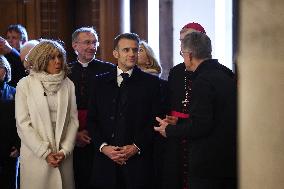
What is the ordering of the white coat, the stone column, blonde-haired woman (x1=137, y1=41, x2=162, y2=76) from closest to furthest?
the stone column → the white coat → blonde-haired woman (x1=137, y1=41, x2=162, y2=76)

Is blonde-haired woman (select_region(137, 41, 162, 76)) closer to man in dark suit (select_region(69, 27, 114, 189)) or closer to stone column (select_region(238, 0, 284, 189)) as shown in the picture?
man in dark suit (select_region(69, 27, 114, 189))

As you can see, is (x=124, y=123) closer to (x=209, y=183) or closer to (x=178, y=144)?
(x=178, y=144)

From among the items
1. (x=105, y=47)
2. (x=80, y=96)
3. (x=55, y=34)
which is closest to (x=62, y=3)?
(x=55, y=34)

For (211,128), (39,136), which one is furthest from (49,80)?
(211,128)

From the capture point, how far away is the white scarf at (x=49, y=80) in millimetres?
3480

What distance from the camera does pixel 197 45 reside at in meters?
3.05

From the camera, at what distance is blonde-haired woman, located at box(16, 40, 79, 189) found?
3447 millimetres

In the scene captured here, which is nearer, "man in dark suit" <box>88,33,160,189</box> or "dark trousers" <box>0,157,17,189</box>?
"man in dark suit" <box>88,33,160,189</box>

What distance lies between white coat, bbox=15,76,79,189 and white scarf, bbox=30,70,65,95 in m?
0.03

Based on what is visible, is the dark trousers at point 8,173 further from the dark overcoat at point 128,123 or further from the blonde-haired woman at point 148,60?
the blonde-haired woman at point 148,60

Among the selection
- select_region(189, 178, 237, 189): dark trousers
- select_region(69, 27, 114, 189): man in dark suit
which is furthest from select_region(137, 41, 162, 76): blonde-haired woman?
select_region(189, 178, 237, 189): dark trousers

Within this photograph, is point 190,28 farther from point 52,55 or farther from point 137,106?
point 52,55

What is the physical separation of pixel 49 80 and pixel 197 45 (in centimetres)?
108

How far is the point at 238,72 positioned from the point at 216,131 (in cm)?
193
